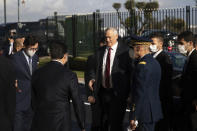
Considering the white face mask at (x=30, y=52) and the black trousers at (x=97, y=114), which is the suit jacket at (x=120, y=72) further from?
the white face mask at (x=30, y=52)

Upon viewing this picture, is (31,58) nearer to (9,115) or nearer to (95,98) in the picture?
(95,98)

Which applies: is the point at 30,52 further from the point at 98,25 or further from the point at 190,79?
the point at 98,25

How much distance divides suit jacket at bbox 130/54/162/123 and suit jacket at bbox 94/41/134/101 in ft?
4.94

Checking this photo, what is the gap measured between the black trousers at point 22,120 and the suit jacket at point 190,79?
2.45 metres

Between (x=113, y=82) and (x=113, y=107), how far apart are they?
0.39 m

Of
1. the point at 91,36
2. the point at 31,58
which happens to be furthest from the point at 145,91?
the point at 91,36

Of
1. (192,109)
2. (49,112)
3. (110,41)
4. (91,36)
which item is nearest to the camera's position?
(49,112)

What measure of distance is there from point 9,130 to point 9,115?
0.40 ft

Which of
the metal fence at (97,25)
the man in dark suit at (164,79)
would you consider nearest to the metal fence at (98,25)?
the metal fence at (97,25)

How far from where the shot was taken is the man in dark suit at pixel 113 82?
7496mm

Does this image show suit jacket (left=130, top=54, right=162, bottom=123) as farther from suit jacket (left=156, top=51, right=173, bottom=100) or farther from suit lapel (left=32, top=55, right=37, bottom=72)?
suit lapel (left=32, top=55, right=37, bottom=72)

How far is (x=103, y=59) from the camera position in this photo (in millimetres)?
7691

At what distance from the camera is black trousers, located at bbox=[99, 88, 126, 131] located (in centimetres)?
750

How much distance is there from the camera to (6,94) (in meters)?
3.92
